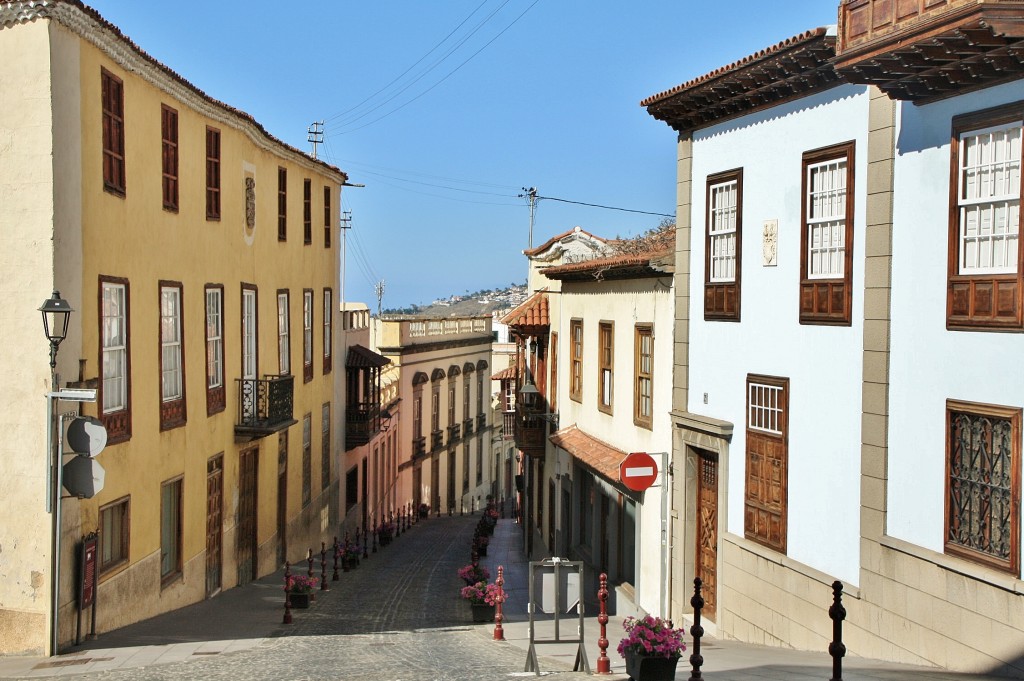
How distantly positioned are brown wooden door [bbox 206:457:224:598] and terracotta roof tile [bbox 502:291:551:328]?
9.79m

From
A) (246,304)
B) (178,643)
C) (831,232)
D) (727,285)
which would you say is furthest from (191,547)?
(831,232)

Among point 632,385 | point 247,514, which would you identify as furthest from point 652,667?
point 247,514

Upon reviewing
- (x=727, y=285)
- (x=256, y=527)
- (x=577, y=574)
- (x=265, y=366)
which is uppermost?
(x=727, y=285)

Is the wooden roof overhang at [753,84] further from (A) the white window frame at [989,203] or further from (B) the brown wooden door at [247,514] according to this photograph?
(B) the brown wooden door at [247,514]

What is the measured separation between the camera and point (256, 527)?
2339 centimetres

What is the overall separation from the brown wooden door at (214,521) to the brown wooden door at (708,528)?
8.61 meters

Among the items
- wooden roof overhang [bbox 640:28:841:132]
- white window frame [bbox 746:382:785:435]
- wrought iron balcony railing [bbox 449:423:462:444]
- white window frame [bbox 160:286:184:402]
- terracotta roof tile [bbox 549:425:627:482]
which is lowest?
wrought iron balcony railing [bbox 449:423:462:444]

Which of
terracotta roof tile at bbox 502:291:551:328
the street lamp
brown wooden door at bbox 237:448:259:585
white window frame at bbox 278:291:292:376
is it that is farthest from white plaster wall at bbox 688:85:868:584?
white window frame at bbox 278:291:292:376

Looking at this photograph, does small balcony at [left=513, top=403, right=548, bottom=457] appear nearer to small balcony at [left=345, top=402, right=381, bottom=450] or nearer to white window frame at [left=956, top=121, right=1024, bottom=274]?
Result: small balcony at [left=345, top=402, right=381, bottom=450]

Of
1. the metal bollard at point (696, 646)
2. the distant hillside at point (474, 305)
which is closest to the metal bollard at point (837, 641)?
the metal bollard at point (696, 646)

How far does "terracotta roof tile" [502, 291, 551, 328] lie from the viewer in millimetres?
27945

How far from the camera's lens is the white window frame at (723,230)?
16.2m

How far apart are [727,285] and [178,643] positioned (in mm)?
9006

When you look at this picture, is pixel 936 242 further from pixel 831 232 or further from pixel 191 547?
pixel 191 547
